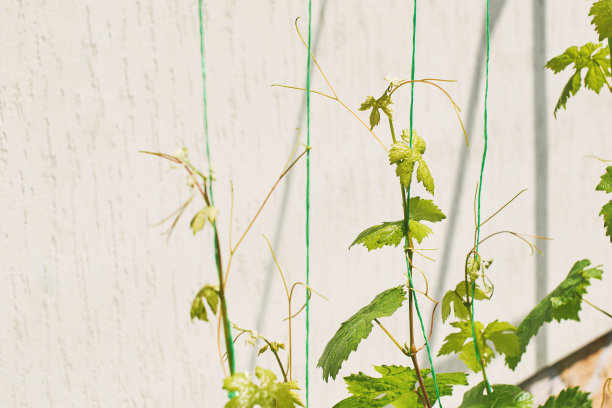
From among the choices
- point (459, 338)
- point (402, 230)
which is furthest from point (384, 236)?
point (459, 338)

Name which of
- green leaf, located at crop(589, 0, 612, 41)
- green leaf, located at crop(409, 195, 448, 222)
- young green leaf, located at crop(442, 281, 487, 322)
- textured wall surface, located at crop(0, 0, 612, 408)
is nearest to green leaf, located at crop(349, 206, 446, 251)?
green leaf, located at crop(409, 195, 448, 222)

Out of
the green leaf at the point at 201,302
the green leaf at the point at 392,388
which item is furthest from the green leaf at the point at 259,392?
the green leaf at the point at 392,388

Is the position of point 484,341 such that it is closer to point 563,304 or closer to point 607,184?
point 563,304

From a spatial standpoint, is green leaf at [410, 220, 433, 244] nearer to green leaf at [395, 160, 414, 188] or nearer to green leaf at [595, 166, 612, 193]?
green leaf at [395, 160, 414, 188]

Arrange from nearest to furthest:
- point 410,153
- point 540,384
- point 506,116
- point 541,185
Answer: point 410,153
point 506,116
point 541,185
point 540,384

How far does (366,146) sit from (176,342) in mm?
666

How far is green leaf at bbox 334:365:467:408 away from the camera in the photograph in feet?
2.66

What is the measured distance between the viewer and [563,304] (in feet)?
2.94

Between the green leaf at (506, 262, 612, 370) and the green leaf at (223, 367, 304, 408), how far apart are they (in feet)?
1.38

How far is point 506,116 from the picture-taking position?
1.85 m

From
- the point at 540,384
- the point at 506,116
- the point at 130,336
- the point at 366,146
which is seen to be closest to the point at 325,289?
the point at 366,146

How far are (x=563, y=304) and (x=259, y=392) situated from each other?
527mm

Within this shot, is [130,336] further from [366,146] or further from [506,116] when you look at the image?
[506,116]

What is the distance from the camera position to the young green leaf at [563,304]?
0.88m
